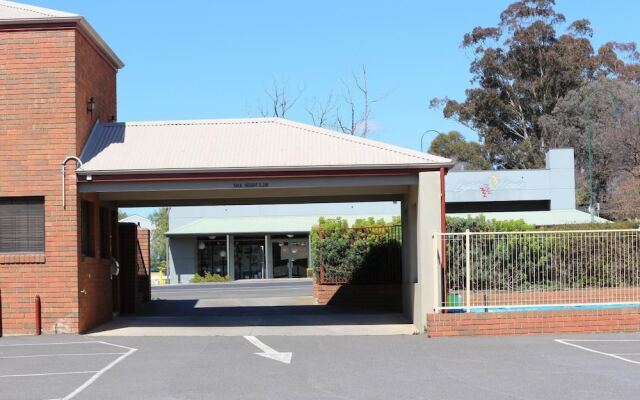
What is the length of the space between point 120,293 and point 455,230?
9494mm

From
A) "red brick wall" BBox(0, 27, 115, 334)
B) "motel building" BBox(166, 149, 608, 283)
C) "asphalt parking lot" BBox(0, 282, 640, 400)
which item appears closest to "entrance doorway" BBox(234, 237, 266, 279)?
"motel building" BBox(166, 149, 608, 283)

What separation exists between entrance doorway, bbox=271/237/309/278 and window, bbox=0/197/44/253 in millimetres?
31899

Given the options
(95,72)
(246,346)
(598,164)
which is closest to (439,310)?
(246,346)

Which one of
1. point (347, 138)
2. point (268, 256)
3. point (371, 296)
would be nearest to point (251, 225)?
point (268, 256)

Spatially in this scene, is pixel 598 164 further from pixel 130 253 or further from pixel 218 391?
pixel 218 391

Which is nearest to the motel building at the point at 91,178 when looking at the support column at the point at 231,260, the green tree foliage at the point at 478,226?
the green tree foliage at the point at 478,226

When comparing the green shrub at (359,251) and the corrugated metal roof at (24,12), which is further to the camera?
the green shrub at (359,251)

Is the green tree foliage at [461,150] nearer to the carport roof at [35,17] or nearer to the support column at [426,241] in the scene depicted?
the support column at [426,241]

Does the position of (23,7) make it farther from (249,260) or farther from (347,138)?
(249,260)

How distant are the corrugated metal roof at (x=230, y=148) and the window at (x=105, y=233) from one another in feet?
6.97

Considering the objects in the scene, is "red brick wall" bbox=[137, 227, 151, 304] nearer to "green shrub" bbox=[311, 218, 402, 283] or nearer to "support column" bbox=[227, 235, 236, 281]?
"green shrub" bbox=[311, 218, 402, 283]

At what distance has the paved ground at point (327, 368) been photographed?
10.8 meters

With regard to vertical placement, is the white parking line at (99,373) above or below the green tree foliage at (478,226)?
below

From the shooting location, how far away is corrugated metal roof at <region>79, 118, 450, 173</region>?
707 inches
